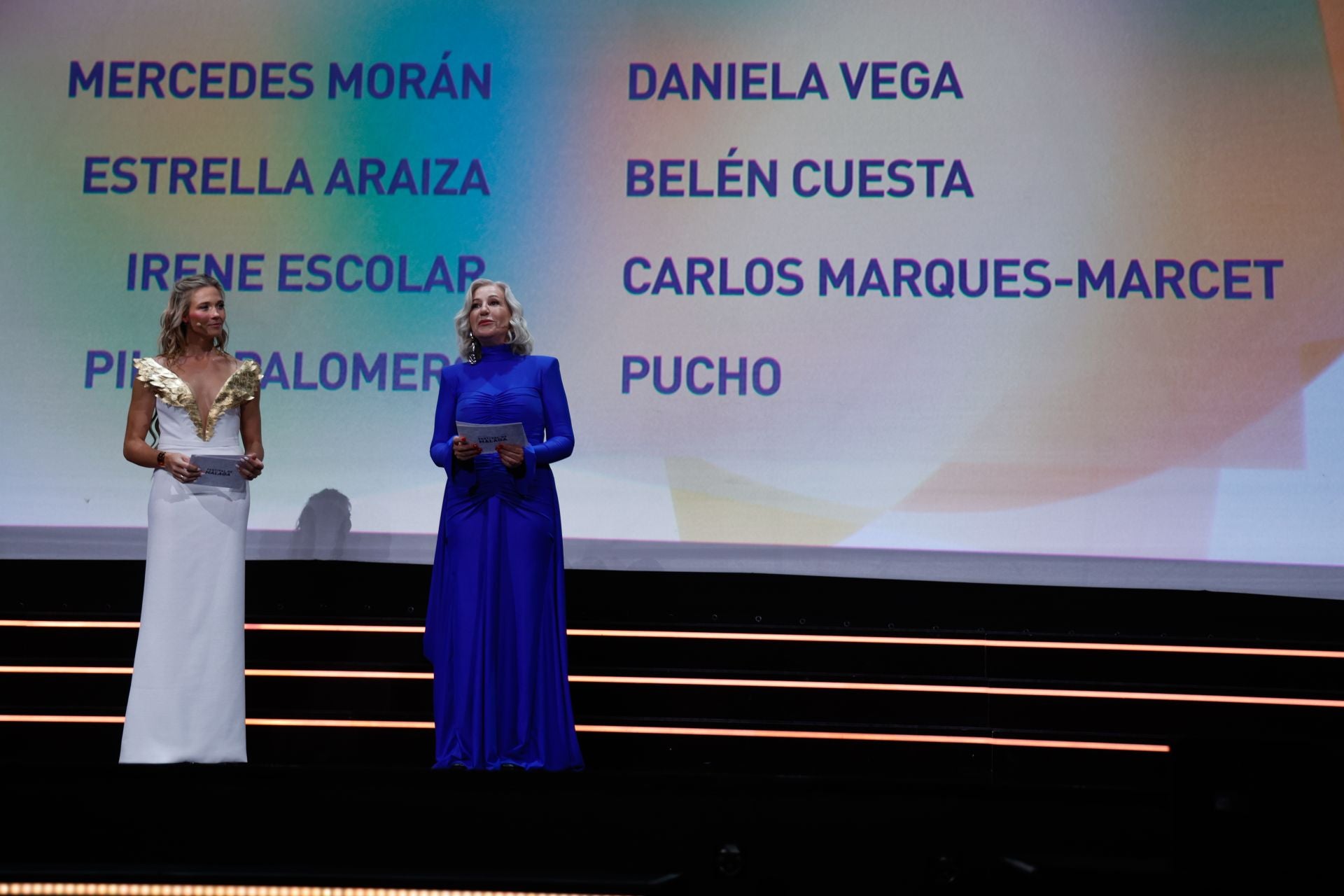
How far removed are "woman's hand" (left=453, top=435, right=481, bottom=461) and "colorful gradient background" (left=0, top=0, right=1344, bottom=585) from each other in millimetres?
1545

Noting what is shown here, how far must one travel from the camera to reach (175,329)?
439 centimetres

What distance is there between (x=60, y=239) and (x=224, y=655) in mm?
2550

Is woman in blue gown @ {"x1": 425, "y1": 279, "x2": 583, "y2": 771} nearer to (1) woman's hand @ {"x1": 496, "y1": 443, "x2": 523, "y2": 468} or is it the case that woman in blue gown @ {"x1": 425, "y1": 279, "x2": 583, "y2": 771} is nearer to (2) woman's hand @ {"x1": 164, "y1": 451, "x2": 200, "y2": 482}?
(1) woman's hand @ {"x1": 496, "y1": 443, "x2": 523, "y2": 468}

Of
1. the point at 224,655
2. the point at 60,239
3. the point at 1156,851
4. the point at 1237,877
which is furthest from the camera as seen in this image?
the point at 60,239

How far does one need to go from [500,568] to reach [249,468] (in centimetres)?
83

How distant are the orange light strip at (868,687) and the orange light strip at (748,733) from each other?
0.56ft

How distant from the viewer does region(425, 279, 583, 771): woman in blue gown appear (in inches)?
170

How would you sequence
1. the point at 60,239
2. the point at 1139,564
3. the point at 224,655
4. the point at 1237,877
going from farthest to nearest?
1. the point at 60,239
2. the point at 1139,564
3. the point at 224,655
4. the point at 1237,877

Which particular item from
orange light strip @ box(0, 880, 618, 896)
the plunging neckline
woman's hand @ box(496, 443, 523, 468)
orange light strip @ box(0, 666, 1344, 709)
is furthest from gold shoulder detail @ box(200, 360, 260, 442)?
orange light strip @ box(0, 880, 618, 896)

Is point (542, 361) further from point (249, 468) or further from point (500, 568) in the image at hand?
point (249, 468)

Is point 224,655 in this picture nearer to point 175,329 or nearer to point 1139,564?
point 175,329

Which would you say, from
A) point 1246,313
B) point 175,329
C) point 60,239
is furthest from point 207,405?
point 1246,313

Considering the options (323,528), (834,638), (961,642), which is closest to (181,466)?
(323,528)

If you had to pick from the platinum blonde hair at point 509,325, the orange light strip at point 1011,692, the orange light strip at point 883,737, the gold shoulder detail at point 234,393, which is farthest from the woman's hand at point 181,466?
the orange light strip at point 1011,692
